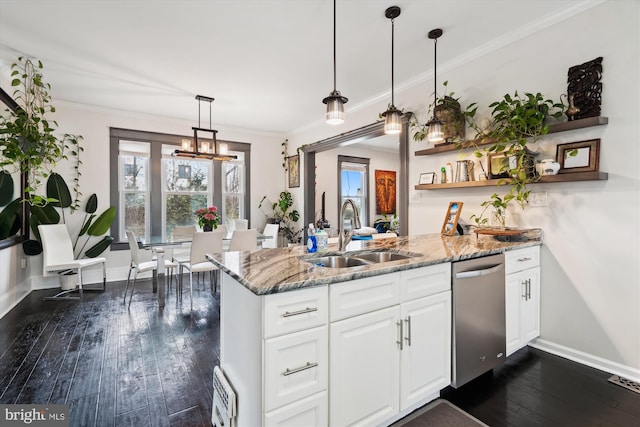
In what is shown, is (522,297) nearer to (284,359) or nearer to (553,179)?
(553,179)

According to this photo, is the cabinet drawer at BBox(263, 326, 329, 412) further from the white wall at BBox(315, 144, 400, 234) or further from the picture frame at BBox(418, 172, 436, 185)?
the white wall at BBox(315, 144, 400, 234)

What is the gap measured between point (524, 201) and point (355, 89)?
2402 millimetres

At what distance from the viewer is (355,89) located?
3.98 metres

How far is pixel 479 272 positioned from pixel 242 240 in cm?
272

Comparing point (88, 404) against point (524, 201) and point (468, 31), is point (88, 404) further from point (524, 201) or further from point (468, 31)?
point (468, 31)

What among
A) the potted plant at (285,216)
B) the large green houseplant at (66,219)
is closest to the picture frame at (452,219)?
the potted plant at (285,216)

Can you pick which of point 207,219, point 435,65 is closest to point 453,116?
point 435,65

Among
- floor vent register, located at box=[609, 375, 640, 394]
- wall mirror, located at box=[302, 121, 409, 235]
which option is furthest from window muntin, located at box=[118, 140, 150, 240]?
floor vent register, located at box=[609, 375, 640, 394]

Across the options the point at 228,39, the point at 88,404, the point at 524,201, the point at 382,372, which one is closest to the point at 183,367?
the point at 88,404

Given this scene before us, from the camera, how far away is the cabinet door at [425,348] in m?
1.66

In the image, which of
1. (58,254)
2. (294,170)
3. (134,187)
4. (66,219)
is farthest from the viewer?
(294,170)

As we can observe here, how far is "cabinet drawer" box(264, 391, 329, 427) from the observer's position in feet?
4.08

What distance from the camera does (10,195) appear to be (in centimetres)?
369

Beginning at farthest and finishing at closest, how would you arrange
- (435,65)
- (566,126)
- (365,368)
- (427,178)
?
(427,178) → (435,65) → (566,126) → (365,368)
